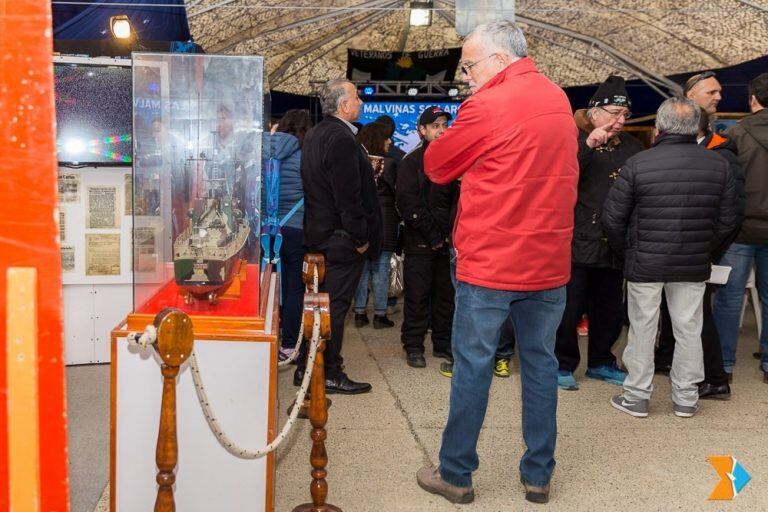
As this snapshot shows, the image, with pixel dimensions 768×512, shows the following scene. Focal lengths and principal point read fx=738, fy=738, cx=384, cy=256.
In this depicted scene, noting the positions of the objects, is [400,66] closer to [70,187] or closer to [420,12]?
[420,12]

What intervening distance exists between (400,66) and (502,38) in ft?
29.5

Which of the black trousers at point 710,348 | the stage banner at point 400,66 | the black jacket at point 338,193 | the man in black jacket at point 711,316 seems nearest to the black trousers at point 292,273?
the black jacket at point 338,193

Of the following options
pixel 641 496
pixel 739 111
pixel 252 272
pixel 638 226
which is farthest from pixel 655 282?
pixel 739 111

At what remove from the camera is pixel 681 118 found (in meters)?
3.78

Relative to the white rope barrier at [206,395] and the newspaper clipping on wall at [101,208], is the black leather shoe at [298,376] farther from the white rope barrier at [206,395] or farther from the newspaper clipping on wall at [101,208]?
the white rope barrier at [206,395]

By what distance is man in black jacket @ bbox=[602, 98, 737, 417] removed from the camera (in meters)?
3.78

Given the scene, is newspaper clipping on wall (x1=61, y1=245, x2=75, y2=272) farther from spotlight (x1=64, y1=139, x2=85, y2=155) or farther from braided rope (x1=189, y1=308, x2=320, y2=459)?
braided rope (x1=189, y1=308, x2=320, y2=459)

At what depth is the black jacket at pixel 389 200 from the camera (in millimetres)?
5945

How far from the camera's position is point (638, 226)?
12.8 feet

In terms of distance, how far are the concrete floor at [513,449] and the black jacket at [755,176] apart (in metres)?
1.01

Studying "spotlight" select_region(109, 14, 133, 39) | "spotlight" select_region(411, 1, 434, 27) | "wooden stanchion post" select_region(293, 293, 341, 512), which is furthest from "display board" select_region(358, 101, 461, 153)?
"wooden stanchion post" select_region(293, 293, 341, 512)

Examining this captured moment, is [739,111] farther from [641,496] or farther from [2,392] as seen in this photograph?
[2,392]

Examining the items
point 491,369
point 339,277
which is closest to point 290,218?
point 339,277

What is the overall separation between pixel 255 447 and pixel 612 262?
105 inches
